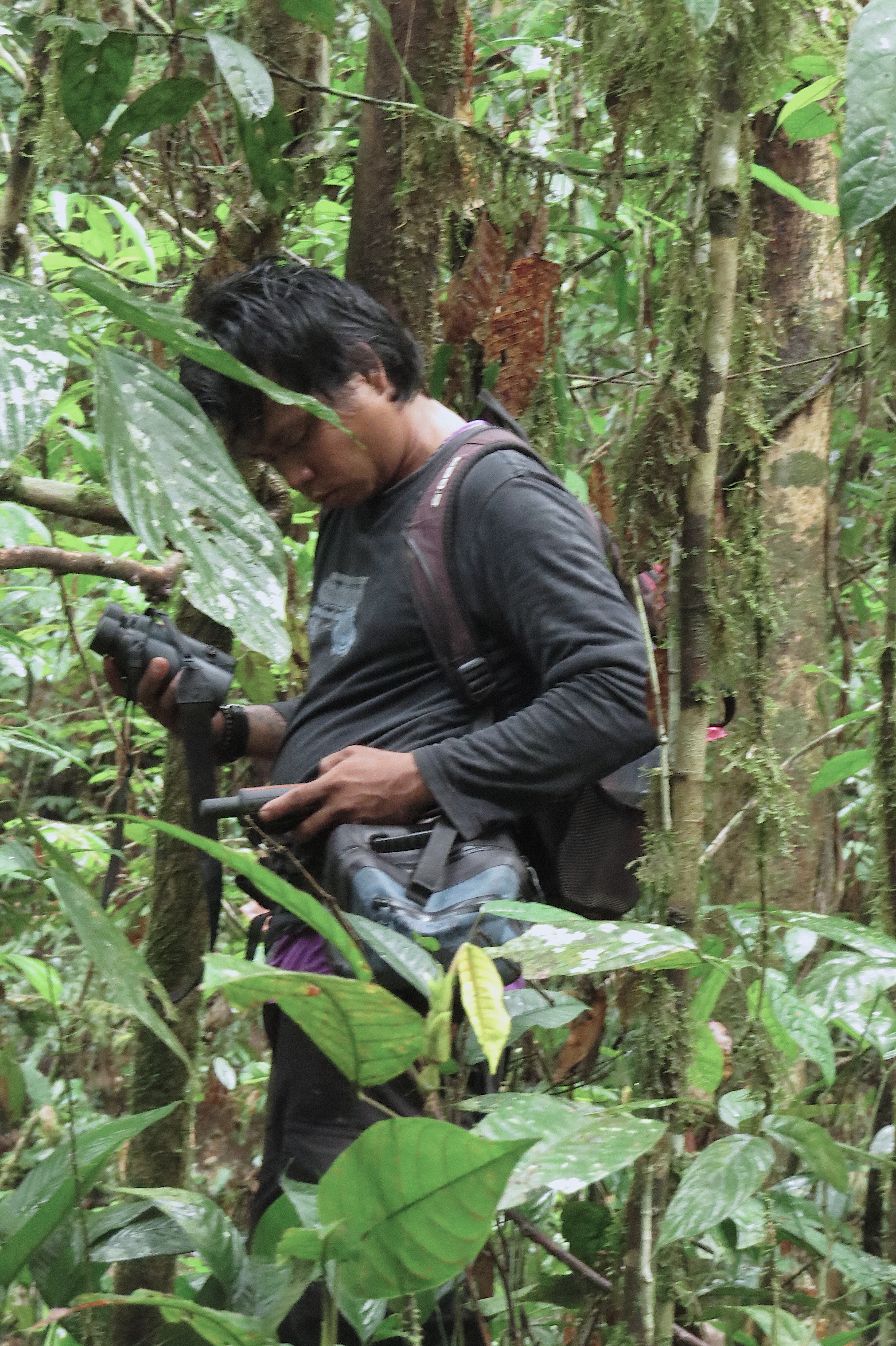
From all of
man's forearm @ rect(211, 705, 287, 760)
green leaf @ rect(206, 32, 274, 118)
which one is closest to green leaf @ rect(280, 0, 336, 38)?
green leaf @ rect(206, 32, 274, 118)

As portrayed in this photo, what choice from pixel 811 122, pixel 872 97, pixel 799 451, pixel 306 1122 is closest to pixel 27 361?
pixel 872 97

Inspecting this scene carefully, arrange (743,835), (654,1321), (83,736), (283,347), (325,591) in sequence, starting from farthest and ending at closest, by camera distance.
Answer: (83,736) → (743,835) → (325,591) → (283,347) → (654,1321)

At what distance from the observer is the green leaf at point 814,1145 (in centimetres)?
101

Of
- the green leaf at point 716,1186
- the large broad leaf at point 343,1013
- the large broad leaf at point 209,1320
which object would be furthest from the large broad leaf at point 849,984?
the large broad leaf at point 209,1320

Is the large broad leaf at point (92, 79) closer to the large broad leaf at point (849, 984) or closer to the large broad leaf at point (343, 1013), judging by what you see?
the large broad leaf at point (343, 1013)

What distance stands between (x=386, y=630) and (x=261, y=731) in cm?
37

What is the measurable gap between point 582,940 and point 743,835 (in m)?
1.54

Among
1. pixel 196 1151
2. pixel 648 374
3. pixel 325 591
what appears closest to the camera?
pixel 325 591

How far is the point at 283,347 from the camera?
4.97 ft

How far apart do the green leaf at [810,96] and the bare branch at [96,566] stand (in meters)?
0.91

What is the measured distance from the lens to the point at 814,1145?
3.34ft

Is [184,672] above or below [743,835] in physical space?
above

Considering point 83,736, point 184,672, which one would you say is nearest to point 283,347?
point 184,672

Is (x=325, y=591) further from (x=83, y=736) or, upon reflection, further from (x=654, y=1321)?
(x=83, y=736)
